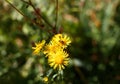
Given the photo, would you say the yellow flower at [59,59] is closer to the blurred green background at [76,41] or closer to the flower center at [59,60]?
the flower center at [59,60]

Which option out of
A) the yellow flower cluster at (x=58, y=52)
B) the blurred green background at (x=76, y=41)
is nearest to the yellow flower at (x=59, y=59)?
the yellow flower cluster at (x=58, y=52)

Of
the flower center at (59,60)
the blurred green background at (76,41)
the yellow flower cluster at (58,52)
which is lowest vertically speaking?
the flower center at (59,60)

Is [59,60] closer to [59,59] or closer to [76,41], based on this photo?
[59,59]

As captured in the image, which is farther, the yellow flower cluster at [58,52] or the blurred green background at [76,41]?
the blurred green background at [76,41]

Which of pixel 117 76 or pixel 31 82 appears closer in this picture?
pixel 31 82

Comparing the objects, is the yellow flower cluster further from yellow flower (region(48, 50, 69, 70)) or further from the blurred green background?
the blurred green background

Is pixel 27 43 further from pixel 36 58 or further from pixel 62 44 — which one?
pixel 62 44

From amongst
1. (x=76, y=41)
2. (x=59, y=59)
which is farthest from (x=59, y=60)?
(x=76, y=41)

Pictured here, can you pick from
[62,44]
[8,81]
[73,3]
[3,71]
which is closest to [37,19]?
[62,44]
